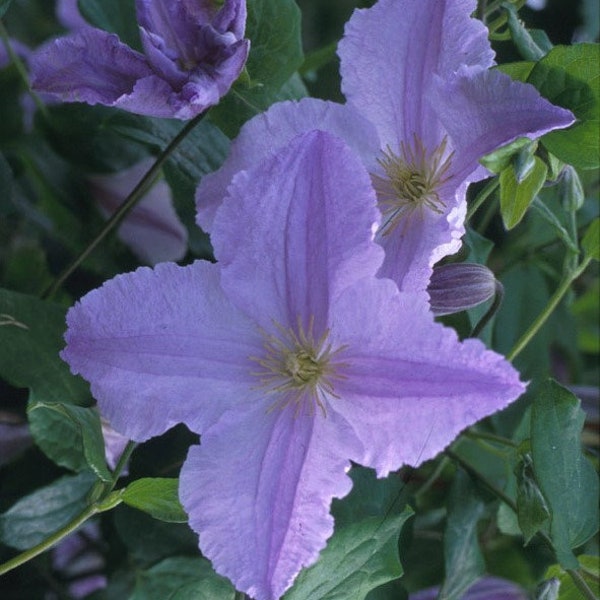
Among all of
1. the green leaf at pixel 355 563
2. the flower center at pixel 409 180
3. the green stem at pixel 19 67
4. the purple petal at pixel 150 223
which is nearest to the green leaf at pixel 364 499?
the green leaf at pixel 355 563

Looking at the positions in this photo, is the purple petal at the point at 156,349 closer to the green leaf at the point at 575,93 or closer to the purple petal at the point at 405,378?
the purple petal at the point at 405,378

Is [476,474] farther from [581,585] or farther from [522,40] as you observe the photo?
[522,40]

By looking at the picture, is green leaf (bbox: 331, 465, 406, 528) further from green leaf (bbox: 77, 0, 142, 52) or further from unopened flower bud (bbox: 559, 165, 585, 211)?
green leaf (bbox: 77, 0, 142, 52)

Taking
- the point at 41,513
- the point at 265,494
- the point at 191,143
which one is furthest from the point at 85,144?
the point at 265,494

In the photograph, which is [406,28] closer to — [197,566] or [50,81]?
[50,81]

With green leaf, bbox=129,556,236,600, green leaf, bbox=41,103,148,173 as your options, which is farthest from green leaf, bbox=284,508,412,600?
green leaf, bbox=41,103,148,173

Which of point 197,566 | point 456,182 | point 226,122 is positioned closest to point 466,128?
point 456,182
